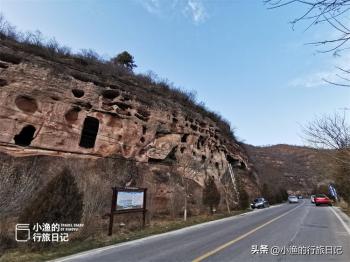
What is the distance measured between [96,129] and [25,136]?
17.0 feet

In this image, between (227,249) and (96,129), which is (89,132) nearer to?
(96,129)

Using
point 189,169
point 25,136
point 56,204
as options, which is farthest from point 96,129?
point 56,204

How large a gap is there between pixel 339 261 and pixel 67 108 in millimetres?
18831

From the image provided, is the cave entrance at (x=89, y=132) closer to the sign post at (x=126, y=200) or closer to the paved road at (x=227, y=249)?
the sign post at (x=126, y=200)

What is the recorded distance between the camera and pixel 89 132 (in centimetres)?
2519

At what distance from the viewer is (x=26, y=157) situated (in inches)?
781

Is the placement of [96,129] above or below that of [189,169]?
above

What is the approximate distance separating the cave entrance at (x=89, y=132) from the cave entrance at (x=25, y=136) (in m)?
3.67

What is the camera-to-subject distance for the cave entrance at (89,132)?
24422 millimetres

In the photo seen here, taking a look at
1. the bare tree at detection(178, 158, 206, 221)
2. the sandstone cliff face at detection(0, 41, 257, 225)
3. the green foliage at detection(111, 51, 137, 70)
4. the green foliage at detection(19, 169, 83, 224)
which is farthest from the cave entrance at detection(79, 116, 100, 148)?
the green foliage at detection(111, 51, 137, 70)

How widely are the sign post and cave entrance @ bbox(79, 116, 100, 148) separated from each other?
28.1 ft

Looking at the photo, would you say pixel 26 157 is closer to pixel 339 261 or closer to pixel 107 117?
pixel 107 117

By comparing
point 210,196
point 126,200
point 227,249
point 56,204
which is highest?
point 210,196

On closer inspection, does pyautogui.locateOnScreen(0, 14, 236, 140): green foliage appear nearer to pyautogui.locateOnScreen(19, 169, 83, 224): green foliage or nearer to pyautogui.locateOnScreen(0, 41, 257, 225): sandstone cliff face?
pyautogui.locateOnScreen(0, 41, 257, 225): sandstone cliff face
